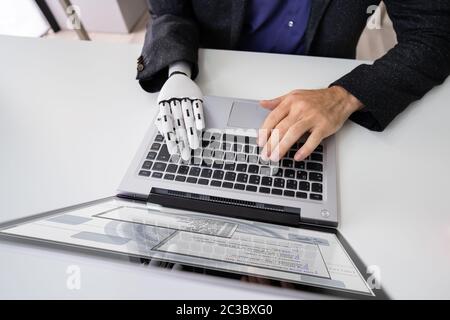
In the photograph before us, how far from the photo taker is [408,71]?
0.59 m

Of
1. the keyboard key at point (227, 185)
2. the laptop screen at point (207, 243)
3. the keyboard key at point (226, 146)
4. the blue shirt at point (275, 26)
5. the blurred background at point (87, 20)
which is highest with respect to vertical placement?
the blurred background at point (87, 20)

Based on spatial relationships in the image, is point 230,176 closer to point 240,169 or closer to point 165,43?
point 240,169

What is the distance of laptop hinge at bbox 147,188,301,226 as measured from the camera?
1.51ft

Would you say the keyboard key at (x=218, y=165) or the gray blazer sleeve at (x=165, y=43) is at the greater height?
the gray blazer sleeve at (x=165, y=43)

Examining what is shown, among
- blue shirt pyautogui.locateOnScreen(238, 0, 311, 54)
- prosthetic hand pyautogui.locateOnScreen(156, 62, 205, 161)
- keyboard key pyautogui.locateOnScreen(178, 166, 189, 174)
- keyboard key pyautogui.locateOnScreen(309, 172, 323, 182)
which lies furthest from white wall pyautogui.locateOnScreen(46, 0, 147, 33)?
keyboard key pyautogui.locateOnScreen(309, 172, 323, 182)

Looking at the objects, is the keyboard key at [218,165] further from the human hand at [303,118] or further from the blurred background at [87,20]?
the blurred background at [87,20]

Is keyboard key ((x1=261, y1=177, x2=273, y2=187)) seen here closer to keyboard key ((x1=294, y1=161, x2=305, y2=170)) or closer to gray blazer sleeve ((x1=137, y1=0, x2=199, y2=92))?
keyboard key ((x1=294, y1=161, x2=305, y2=170))

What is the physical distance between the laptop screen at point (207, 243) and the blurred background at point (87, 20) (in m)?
1.66

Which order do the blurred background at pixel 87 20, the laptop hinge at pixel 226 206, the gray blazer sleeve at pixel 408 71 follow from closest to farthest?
the laptop hinge at pixel 226 206, the gray blazer sleeve at pixel 408 71, the blurred background at pixel 87 20

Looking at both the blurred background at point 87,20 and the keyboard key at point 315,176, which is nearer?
the keyboard key at point 315,176

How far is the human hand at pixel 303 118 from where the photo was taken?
0.50 m

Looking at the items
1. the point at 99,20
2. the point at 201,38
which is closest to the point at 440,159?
the point at 201,38

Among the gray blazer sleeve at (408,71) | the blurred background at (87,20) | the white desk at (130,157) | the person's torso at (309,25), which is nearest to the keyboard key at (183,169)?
the white desk at (130,157)

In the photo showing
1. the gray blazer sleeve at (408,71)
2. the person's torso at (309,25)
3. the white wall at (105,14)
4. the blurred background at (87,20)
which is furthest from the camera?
the white wall at (105,14)
